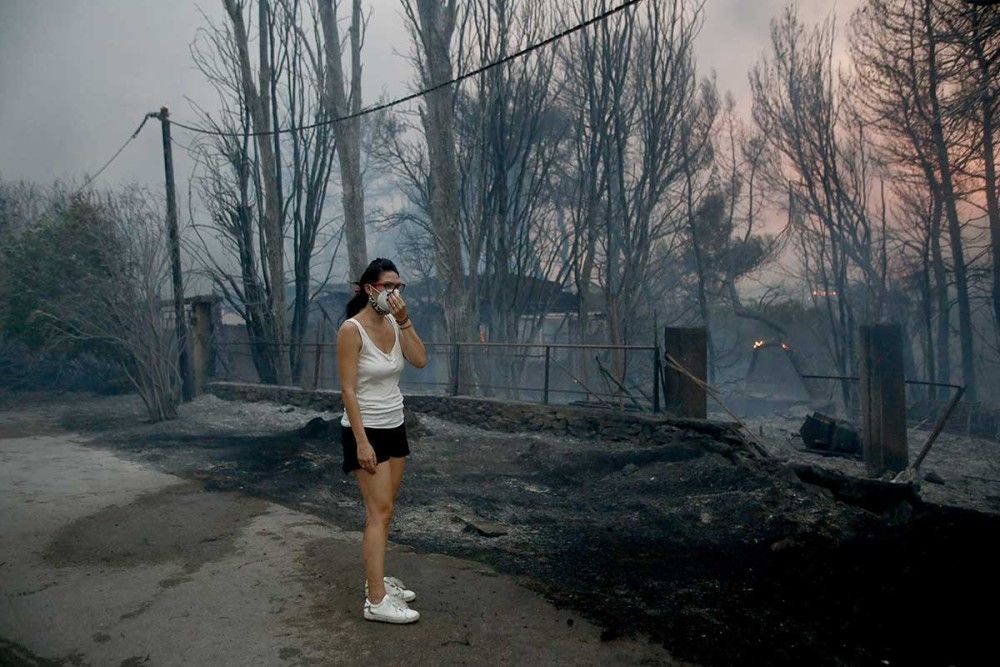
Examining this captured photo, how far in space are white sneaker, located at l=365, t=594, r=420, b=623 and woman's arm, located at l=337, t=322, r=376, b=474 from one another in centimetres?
67

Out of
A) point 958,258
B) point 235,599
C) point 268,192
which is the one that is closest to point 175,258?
point 268,192

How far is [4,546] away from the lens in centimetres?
486

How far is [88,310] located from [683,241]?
18.2 m

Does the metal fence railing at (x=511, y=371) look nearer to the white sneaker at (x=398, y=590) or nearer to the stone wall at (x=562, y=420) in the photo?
the stone wall at (x=562, y=420)

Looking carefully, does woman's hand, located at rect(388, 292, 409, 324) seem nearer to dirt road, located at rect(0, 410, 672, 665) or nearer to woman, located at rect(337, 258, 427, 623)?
woman, located at rect(337, 258, 427, 623)

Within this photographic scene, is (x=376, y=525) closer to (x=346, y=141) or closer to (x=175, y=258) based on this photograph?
(x=175, y=258)

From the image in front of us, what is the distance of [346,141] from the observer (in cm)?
1678

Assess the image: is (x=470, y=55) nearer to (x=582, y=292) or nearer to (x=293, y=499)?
(x=582, y=292)

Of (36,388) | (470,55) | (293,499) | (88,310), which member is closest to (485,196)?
(470,55)

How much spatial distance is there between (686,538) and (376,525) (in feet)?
9.66

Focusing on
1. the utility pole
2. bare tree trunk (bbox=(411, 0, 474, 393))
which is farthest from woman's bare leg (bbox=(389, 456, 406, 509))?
the utility pole

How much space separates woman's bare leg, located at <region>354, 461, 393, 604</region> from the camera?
3.39m

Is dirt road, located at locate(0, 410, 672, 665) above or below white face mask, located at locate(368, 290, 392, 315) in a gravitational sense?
below

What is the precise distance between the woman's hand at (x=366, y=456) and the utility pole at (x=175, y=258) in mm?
12117
